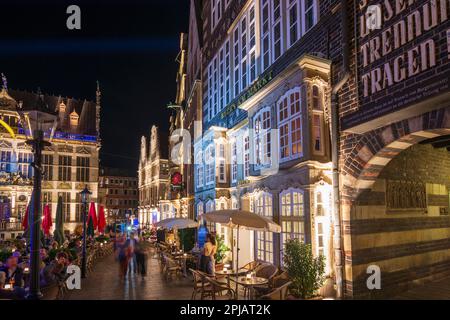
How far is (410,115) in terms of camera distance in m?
7.36

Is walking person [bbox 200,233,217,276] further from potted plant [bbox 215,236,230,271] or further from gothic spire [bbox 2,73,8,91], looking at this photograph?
gothic spire [bbox 2,73,8,91]

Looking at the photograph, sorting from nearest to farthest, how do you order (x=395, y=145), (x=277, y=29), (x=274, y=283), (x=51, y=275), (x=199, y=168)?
1. (x=395, y=145)
2. (x=274, y=283)
3. (x=51, y=275)
4. (x=277, y=29)
5. (x=199, y=168)

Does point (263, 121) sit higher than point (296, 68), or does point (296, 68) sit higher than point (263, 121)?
point (296, 68)

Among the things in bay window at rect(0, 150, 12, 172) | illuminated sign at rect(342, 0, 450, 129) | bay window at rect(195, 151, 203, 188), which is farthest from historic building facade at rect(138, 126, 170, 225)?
illuminated sign at rect(342, 0, 450, 129)

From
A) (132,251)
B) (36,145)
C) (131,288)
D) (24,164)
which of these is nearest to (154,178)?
(24,164)

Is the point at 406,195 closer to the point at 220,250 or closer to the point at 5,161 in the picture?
the point at 220,250

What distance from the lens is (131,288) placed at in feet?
39.4

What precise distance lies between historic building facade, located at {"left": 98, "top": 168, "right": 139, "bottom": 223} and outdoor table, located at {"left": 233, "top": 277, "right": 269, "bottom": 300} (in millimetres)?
75783

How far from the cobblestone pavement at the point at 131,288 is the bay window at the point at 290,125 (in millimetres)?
5245

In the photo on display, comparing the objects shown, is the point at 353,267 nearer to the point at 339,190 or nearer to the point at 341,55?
the point at 339,190

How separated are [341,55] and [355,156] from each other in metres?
2.74

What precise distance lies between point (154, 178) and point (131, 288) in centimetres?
4380
